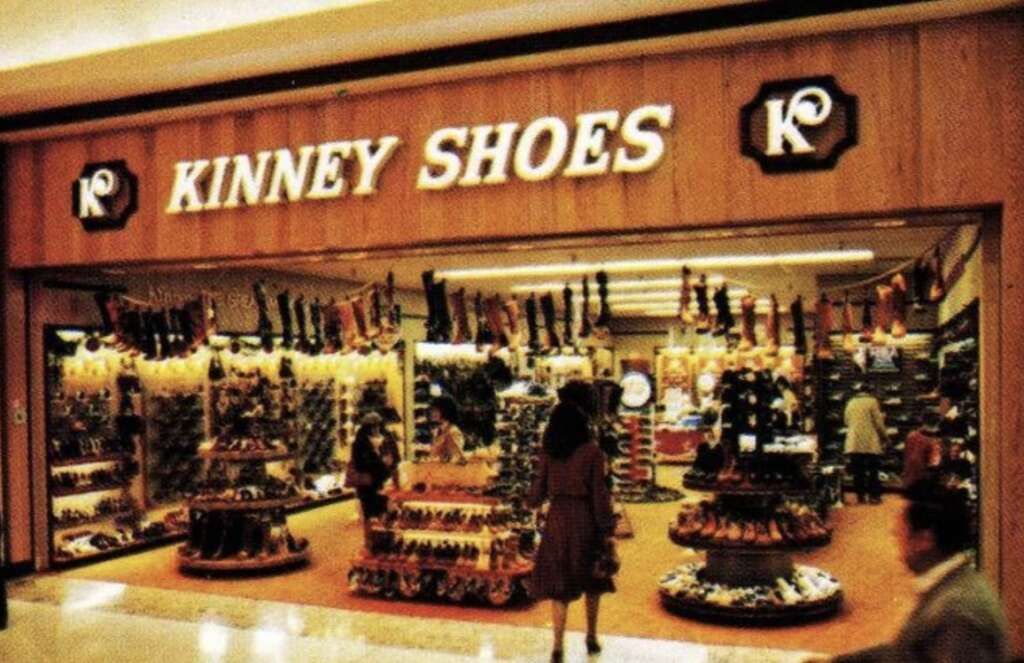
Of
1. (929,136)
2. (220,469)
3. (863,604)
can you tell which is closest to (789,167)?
(929,136)

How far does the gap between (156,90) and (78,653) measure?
4072 millimetres

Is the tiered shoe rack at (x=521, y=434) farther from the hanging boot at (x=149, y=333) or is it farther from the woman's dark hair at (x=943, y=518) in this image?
the woman's dark hair at (x=943, y=518)

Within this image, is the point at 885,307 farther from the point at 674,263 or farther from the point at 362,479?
the point at 362,479

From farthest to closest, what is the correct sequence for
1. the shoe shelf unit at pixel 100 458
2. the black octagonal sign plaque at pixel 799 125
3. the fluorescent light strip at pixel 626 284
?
the fluorescent light strip at pixel 626 284, the shoe shelf unit at pixel 100 458, the black octagonal sign plaque at pixel 799 125

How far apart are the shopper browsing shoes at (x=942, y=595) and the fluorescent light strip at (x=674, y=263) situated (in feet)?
28.1

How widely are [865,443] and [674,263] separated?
4.25 m

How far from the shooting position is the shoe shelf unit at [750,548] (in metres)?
7.18

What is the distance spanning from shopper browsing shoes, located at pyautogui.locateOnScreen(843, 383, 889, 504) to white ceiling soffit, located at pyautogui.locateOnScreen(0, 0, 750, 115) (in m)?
9.77

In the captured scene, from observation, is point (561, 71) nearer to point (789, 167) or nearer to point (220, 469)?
point (789, 167)

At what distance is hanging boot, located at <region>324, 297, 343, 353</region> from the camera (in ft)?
32.7

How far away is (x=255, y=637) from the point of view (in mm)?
6703

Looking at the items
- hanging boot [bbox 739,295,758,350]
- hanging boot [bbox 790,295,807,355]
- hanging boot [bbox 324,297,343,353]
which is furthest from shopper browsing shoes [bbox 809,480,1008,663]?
hanging boot [bbox 324,297,343,353]

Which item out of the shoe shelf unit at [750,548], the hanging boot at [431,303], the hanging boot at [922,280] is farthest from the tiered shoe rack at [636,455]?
the hanging boot at [922,280]

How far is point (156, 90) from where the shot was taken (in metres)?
7.17
